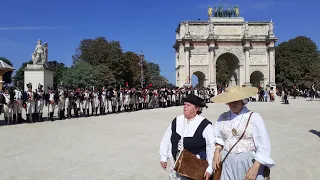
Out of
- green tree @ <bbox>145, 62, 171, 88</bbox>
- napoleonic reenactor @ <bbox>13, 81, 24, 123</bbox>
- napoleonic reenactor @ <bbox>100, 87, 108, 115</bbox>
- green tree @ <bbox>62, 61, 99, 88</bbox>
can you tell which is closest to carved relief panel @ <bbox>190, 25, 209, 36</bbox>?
green tree @ <bbox>62, 61, 99, 88</bbox>

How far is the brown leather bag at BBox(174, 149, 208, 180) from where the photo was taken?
354 cm

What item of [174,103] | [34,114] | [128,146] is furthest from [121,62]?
[128,146]

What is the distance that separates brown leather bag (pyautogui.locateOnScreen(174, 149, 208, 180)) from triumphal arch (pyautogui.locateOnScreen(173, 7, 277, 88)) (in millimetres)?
47471

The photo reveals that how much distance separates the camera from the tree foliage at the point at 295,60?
64250 mm

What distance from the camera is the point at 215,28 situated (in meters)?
52.2

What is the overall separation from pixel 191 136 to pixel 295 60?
6841 centimetres

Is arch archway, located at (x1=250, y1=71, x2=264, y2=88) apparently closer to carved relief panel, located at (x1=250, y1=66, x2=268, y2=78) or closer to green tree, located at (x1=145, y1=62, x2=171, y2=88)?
carved relief panel, located at (x1=250, y1=66, x2=268, y2=78)

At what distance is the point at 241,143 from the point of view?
3.51 meters

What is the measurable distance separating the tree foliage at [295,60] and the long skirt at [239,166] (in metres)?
63.6

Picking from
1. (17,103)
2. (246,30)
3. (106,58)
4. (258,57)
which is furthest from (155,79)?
(17,103)

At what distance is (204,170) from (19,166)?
492 centimetres

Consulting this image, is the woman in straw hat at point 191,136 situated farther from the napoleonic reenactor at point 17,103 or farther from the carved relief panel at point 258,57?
the carved relief panel at point 258,57

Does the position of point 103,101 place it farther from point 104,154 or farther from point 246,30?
point 246,30

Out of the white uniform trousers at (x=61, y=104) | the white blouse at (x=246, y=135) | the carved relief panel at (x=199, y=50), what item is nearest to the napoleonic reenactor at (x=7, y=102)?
the white uniform trousers at (x=61, y=104)
